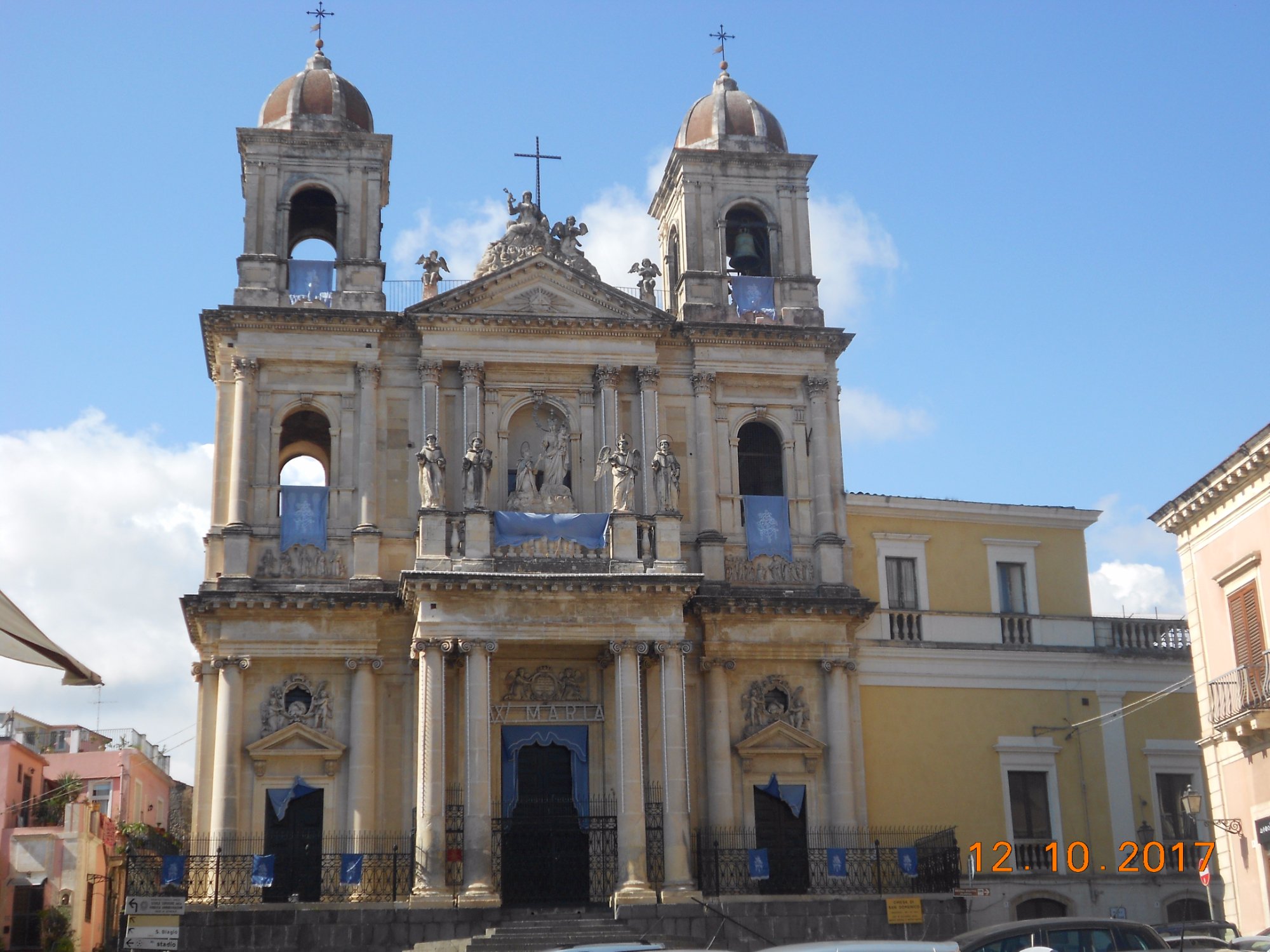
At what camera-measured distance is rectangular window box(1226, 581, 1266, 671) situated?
27.2 meters

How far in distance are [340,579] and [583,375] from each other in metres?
6.69

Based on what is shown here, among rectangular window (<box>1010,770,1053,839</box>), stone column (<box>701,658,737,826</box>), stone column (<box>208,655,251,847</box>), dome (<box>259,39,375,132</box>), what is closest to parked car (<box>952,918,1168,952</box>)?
stone column (<box>701,658,737,826</box>)

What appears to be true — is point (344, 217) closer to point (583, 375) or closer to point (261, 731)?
point (583, 375)

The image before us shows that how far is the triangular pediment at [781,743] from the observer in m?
33.1

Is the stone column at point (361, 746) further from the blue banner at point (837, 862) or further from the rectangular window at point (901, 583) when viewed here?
the rectangular window at point (901, 583)

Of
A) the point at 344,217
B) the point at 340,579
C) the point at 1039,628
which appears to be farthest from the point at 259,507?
the point at 1039,628

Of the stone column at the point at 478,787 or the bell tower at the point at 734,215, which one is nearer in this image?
the stone column at the point at 478,787

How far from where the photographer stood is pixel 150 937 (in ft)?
89.9

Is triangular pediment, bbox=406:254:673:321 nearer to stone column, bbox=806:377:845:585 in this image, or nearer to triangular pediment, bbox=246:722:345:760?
stone column, bbox=806:377:845:585

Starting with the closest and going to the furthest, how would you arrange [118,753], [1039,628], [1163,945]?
[1163,945], [1039,628], [118,753]

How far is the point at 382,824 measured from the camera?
31906mm

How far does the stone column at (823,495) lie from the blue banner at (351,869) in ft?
36.2

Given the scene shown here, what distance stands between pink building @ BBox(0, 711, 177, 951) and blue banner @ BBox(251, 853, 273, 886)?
12669mm
